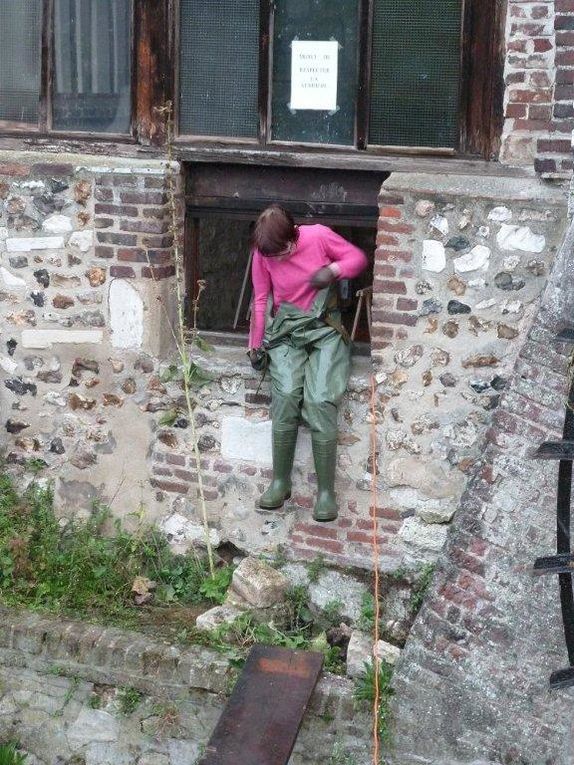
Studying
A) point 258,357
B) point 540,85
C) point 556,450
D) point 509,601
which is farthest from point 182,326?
point 556,450

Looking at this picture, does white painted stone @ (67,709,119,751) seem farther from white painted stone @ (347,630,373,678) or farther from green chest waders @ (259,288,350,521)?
green chest waders @ (259,288,350,521)

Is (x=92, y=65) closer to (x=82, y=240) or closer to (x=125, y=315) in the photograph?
(x=82, y=240)

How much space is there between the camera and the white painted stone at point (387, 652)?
17.8 feet

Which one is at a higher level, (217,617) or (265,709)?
(217,617)

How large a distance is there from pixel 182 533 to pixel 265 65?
8.18 feet

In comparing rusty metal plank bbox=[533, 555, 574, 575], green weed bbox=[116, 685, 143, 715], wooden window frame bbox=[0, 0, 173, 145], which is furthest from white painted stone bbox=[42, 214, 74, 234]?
rusty metal plank bbox=[533, 555, 574, 575]

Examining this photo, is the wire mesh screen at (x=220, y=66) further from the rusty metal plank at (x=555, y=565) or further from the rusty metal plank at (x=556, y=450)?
the rusty metal plank at (x=555, y=565)

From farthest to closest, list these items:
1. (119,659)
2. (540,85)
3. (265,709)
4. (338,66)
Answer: (338,66)
(119,659)
(540,85)
(265,709)

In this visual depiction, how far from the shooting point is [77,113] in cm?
635

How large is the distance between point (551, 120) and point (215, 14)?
5.92 ft

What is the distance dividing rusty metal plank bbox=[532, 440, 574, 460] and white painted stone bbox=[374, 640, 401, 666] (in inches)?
56.3

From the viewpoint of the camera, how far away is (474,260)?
18.2 feet

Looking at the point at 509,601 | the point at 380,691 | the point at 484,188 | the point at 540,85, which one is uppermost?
the point at 540,85

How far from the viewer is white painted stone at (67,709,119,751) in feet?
19.2
